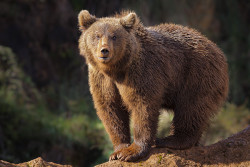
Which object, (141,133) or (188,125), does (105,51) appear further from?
(188,125)

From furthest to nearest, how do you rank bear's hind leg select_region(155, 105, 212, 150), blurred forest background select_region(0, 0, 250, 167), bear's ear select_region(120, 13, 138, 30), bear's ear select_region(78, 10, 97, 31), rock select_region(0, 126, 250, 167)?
blurred forest background select_region(0, 0, 250, 167) → bear's hind leg select_region(155, 105, 212, 150) → bear's ear select_region(78, 10, 97, 31) → bear's ear select_region(120, 13, 138, 30) → rock select_region(0, 126, 250, 167)

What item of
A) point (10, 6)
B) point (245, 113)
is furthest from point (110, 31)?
point (245, 113)

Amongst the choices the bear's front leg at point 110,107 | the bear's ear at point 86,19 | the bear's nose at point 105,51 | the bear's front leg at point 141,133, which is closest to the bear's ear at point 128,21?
the bear's ear at point 86,19

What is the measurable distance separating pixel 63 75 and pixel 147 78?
8.95 m

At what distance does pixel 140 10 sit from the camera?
587 inches

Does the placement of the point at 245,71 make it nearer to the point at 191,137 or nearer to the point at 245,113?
the point at 245,113

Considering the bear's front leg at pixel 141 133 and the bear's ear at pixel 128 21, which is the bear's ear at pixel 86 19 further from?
the bear's front leg at pixel 141 133

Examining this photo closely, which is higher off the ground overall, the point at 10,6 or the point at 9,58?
the point at 10,6

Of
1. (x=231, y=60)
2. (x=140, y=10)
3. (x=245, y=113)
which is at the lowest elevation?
(x=245, y=113)

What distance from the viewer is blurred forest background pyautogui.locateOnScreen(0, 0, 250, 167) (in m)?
12.7

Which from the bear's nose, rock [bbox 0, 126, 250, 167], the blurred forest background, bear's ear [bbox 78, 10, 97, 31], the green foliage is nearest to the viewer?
the bear's nose

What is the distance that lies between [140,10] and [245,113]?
15.8 ft

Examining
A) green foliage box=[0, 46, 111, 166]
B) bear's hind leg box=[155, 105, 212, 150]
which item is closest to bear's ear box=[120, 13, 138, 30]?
bear's hind leg box=[155, 105, 212, 150]

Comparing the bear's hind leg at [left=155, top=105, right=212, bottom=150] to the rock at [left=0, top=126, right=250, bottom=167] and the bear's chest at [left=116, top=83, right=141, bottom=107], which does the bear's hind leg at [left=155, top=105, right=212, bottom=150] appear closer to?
the rock at [left=0, top=126, right=250, bottom=167]
